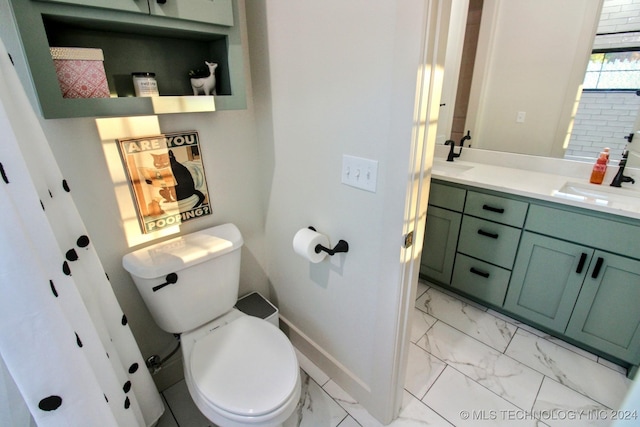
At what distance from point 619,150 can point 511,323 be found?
3.92 ft

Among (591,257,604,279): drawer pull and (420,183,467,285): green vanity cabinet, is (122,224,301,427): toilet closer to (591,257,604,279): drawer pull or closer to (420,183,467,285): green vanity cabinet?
(420,183,467,285): green vanity cabinet

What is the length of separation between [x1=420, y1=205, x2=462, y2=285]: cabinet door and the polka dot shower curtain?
1872 millimetres

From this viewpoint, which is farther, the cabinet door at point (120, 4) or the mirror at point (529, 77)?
the mirror at point (529, 77)

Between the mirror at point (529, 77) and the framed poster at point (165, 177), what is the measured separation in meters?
1.98

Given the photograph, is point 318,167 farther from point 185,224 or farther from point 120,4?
point 120,4

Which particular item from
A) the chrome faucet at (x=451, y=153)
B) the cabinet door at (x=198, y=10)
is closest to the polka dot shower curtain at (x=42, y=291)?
the cabinet door at (x=198, y=10)

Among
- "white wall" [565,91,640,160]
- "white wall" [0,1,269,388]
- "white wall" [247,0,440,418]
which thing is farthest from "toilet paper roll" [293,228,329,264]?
"white wall" [565,91,640,160]

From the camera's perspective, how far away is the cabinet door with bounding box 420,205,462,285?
6.53 feet

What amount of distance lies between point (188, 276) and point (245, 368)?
436 mm

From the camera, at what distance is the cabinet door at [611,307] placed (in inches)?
56.7

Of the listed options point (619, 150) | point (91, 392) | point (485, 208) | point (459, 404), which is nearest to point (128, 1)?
point (91, 392)

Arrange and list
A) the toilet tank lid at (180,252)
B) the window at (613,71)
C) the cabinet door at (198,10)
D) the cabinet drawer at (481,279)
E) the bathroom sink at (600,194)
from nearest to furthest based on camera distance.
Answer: the cabinet door at (198,10)
the toilet tank lid at (180,252)
the bathroom sink at (600,194)
the window at (613,71)
the cabinet drawer at (481,279)

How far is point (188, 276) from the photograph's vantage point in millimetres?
1250

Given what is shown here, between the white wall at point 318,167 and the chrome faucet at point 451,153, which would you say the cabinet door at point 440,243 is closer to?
the chrome faucet at point 451,153
